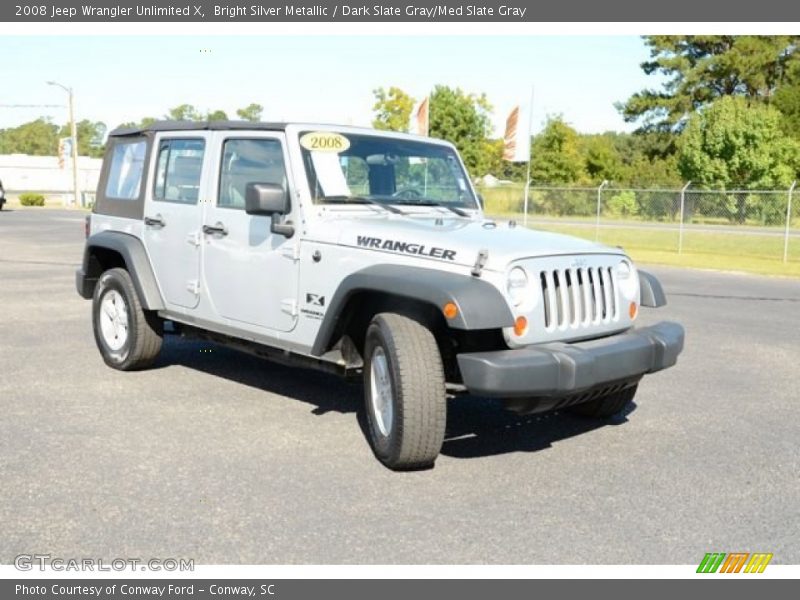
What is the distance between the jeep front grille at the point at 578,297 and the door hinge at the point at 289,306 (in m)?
1.66

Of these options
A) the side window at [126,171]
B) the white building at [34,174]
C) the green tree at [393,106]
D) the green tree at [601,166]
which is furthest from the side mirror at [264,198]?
the white building at [34,174]

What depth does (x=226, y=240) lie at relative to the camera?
609 cm

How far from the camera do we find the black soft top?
19.5ft

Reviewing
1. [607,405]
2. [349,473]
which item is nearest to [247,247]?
[349,473]

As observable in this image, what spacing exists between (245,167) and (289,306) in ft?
3.75

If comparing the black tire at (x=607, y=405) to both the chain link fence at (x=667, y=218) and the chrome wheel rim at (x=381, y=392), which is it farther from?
the chain link fence at (x=667, y=218)

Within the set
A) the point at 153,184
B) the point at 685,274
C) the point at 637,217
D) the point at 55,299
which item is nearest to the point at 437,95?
the point at 637,217

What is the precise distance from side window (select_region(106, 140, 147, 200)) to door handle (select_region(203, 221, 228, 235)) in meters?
1.13

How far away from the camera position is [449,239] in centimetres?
492

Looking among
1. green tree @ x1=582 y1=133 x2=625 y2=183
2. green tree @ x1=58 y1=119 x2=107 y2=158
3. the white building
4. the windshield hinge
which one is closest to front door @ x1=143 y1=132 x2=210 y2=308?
the windshield hinge

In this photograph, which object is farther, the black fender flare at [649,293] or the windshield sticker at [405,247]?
the black fender flare at [649,293]

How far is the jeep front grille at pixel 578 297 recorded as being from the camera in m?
4.75

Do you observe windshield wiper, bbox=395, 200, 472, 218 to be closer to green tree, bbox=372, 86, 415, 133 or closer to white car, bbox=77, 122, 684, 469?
white car, bbox=77, 122, 684, 469

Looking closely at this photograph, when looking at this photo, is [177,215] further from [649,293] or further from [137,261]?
[649,293]
